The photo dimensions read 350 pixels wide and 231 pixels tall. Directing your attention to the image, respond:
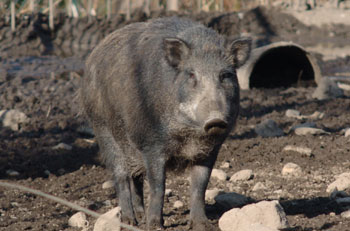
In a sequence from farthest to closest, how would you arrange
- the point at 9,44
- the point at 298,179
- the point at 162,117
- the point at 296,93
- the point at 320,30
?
the point at 320,30 → the point at 9,44 → the point at 296,93 → the point at 298,179 → the point at 162,117

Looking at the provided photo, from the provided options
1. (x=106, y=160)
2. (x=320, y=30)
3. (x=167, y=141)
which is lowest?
(x=320, y=30)

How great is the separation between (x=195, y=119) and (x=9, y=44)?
35.2 feet

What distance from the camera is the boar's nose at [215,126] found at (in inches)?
169

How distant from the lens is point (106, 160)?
5676mm

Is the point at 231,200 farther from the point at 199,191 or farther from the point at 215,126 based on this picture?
Result: the point at 215,126

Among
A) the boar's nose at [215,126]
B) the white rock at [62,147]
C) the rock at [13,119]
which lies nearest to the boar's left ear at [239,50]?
the boar's nose at [215,126]

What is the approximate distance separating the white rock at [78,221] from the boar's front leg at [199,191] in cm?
90

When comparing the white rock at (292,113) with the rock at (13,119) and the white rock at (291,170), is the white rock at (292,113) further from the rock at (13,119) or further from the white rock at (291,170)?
the rock at (13,119)

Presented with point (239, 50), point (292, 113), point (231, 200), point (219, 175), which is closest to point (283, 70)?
point (292, 113)

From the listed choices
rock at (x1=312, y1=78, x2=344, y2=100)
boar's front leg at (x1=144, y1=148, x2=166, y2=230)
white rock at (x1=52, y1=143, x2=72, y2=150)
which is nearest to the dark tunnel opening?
rock at (x1=312, y1=78, x2=344, y2=100)

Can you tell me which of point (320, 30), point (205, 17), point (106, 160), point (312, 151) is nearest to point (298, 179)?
point (312, 151)

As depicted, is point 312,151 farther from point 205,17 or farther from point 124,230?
point 205,17

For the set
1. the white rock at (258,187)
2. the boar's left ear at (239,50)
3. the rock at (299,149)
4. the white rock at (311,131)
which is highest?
the boar's left ear at (239,50)

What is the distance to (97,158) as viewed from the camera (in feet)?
25.1
